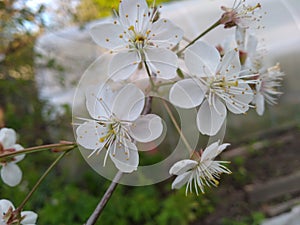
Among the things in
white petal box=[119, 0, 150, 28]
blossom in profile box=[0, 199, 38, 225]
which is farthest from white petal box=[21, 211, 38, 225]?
white petal box=[119, 0, 150, 28]

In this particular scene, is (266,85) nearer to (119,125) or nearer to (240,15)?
(240,15)

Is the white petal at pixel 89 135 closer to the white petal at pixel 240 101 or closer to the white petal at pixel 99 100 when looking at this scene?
the white petal at pixel 99 100

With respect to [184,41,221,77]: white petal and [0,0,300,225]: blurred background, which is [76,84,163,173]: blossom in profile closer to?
[184,41,221,77]: white petal

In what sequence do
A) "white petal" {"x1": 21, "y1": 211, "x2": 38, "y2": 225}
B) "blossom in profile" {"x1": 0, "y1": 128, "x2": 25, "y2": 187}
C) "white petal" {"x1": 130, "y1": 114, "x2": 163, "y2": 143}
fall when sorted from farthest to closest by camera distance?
"blossom in profile" {"x1": 0, "y1": 128, "x2": 25, "y2": 187} < "white petal" {"x1": 21, "y1": 211, "x2": 38, "y2": 225} < "white petal" {"x1": 130, "y1": 114, "x2": 163, "y2": 143}

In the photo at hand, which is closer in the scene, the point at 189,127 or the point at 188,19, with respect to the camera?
the point at 189,127

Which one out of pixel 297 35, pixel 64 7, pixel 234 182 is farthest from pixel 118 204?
pixel 297 35

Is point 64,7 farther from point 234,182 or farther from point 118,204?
point 234,182

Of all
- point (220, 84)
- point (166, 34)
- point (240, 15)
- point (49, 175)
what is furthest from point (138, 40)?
point (49, 175)
